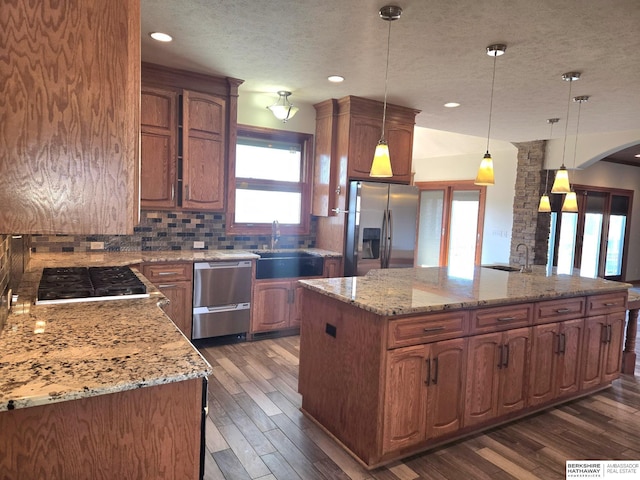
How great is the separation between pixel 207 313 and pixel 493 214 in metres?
5.30

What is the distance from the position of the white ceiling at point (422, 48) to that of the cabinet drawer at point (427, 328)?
180 centimetres

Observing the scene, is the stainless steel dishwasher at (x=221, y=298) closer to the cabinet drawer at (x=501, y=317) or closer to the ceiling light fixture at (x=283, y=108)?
the ceiling light fixture at (x=283, y=108)

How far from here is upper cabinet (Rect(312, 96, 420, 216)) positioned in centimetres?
467

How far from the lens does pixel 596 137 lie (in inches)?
239

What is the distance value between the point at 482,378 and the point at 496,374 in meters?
0.13

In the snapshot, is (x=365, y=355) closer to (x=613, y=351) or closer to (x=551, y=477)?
(x=551, y=477)

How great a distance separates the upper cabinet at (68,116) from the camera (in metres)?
0.99

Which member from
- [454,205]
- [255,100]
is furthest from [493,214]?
[255,100]

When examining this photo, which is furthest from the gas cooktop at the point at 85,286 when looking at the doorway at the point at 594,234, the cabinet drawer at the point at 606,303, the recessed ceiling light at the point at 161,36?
the doorway at the point at 594,234

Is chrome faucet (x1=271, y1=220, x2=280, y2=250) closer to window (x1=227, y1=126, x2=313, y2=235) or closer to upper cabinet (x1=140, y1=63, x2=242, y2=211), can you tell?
window (x1=227, y1=126, x2=313, y2=235)

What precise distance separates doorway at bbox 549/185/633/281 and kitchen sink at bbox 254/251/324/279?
15.5 ft

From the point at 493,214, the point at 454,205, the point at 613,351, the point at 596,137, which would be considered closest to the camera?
the point at 613,351

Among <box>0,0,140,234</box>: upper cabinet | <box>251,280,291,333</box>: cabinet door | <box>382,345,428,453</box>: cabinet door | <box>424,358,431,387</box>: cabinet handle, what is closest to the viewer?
<box>0,0,140,234</box>: upper cabinet

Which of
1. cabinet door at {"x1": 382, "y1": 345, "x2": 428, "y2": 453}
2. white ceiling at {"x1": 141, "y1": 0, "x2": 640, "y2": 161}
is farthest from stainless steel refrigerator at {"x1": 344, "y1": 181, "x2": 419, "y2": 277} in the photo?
cabinet door at {"x1": 382, "y1": 345, "x2": 428, "y2": 453}
